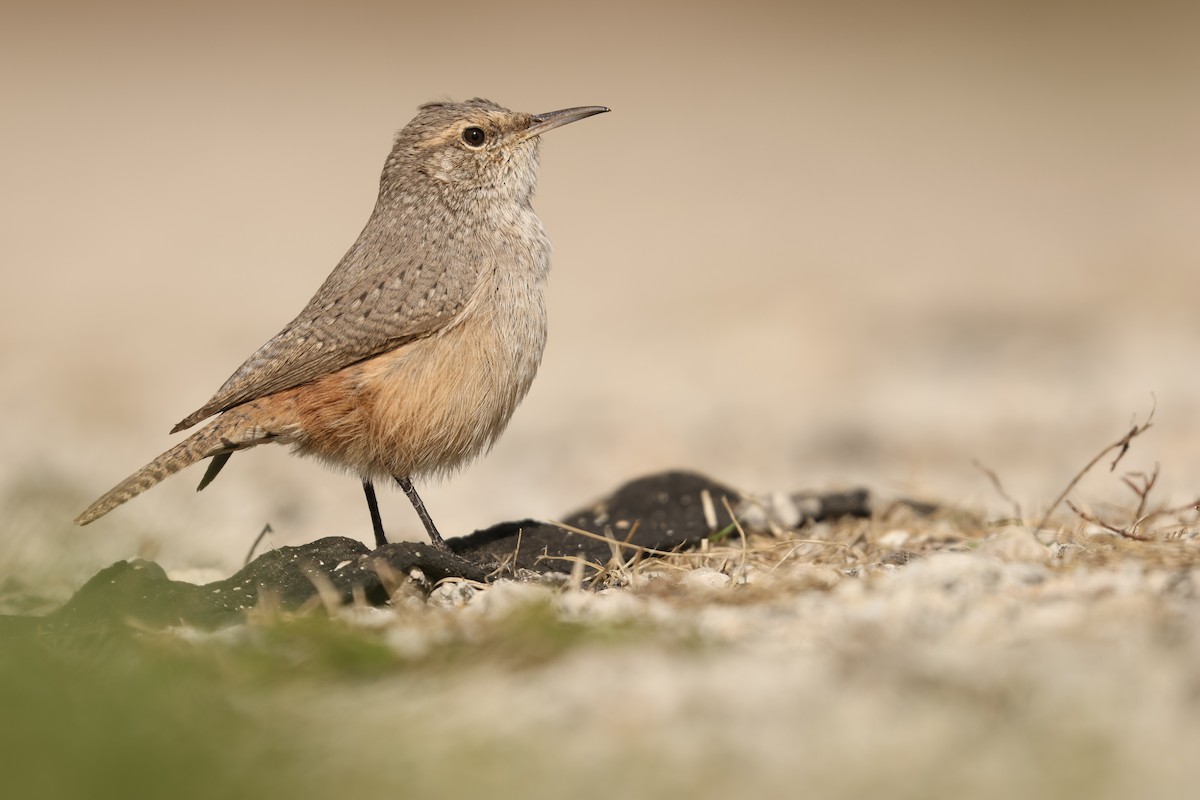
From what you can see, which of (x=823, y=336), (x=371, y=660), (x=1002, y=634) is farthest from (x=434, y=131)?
(x=823, y=336)

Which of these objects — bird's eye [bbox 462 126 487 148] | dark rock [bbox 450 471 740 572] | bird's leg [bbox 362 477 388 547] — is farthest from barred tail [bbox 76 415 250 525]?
bird's eye [bbox 462 126 487 148]

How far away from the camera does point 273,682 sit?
138 inches

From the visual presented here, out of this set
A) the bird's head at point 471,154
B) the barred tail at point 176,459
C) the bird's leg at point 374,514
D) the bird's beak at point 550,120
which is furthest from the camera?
the bird's beak at point 550,120

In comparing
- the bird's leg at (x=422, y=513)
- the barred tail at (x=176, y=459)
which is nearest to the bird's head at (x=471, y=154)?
the bird's leg at (x=422, y=513)

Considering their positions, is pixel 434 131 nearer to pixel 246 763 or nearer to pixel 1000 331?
pixel 246 763

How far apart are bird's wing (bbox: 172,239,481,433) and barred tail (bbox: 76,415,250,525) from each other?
85 mm

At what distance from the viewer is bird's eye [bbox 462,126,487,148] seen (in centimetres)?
661

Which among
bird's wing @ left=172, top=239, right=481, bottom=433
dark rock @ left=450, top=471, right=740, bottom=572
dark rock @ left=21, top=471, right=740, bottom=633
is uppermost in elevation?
bird's wing @ left=172, top=239, right=481, bottom=433

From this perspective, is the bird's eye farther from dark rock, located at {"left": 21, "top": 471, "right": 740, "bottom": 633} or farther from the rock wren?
dark rock, located at {"left": 21, "top": 471, "right": 740, "bottom": 633}

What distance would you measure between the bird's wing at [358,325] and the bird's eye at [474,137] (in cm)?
78

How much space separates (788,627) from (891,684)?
673 millimetres

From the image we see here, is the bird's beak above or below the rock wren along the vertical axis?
above

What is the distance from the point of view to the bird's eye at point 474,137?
21.7 ft

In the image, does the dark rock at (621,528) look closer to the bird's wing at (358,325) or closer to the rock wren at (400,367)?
the rock wren at (400,367)
